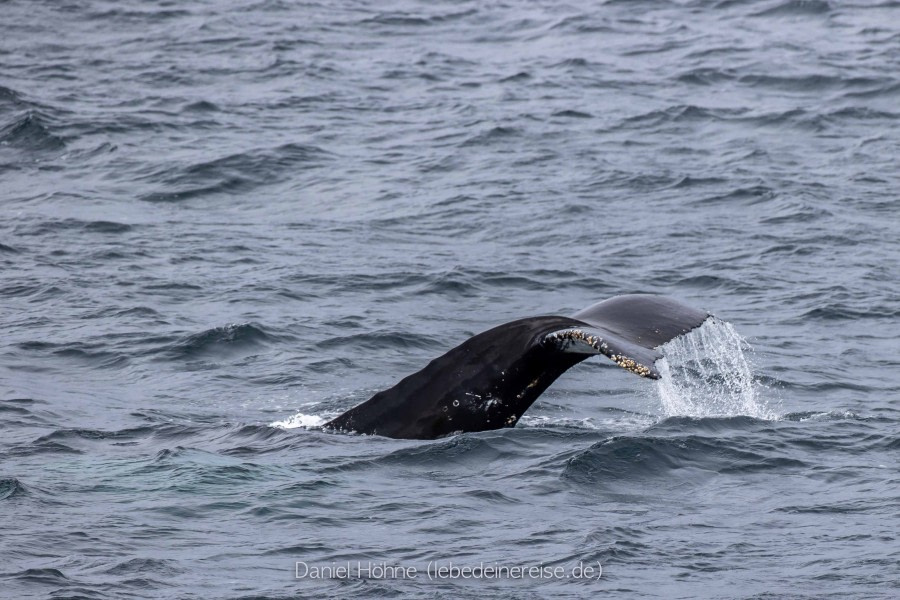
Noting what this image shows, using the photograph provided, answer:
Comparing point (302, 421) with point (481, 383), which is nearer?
point (481, 383)

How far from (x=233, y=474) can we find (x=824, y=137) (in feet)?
44.9

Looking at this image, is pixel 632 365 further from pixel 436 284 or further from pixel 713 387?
pixel 436 284

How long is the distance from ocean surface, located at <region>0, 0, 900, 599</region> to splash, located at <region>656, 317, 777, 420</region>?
0.22ft

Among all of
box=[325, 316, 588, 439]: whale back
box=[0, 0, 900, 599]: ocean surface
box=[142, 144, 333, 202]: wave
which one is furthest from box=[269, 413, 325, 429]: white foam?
box=[142, 144, 333, 202]: wave

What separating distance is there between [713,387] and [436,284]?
3.79 metres

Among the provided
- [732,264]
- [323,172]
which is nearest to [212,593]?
[732,264]

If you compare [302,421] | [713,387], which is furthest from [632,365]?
[713,387]

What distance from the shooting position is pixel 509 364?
355 inches

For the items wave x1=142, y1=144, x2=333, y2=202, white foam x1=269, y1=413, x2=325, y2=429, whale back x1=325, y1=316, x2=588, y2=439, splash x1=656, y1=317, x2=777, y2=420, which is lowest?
splash x1=656, y1=317, x2=777, y2=420

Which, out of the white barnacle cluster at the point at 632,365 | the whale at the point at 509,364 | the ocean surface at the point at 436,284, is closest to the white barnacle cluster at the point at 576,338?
the whale at the point at 509,364

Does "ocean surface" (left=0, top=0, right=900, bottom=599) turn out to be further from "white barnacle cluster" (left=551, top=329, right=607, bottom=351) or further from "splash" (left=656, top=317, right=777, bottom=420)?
"white barnacle cluster" (left=551, top=329, right=607, bottom=351)

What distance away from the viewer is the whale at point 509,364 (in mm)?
8695

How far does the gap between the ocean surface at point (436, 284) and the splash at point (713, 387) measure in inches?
2.6

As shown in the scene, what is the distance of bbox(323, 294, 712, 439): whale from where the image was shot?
28.5ft
